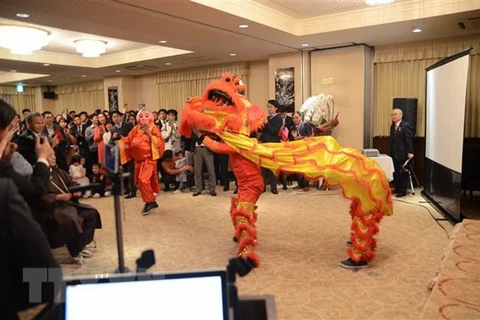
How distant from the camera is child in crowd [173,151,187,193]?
6911 millimetres

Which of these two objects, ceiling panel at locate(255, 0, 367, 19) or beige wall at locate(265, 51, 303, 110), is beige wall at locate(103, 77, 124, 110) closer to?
beige wall at locate(265, 51, 303, 110)

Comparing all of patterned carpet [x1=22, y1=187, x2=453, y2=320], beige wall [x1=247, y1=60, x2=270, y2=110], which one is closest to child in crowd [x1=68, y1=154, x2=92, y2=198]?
patterned carpet [x1=22, y1=187, x2=453, y2=320]

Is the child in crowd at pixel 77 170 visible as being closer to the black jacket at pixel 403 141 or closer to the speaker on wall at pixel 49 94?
the black jacket at pixel 403 141

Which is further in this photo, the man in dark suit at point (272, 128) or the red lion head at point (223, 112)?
the man in dark suit at point (272, 128)

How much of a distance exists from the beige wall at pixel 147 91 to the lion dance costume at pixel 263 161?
7118 millimetres

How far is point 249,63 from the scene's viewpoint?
8.75 m

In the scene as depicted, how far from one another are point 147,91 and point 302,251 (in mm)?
7964

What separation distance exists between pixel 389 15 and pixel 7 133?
5173 millimetres

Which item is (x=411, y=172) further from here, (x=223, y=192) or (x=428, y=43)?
(x=223, y=192)

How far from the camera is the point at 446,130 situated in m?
5.03

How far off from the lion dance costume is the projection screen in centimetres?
185

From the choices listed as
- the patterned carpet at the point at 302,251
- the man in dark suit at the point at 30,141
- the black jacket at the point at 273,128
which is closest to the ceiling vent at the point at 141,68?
the black jacket at the point at 273,128

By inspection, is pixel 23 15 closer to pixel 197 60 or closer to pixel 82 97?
pixel 197 60

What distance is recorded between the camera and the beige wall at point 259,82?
28.1 ft
